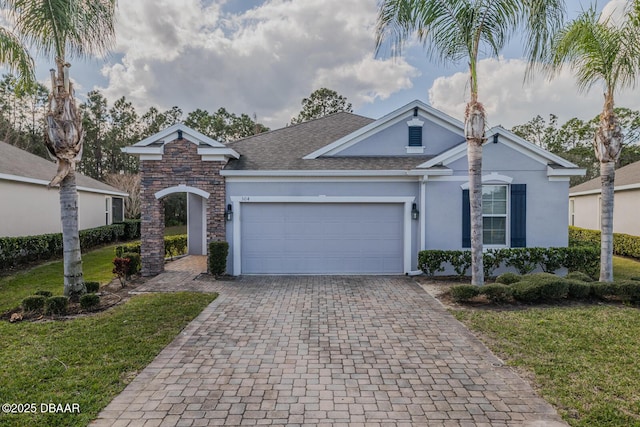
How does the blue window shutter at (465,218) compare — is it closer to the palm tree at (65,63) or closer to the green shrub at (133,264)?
the green shrub at (133,264)

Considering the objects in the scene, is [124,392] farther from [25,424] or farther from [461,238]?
[461,238]

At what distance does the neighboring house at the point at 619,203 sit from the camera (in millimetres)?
14562

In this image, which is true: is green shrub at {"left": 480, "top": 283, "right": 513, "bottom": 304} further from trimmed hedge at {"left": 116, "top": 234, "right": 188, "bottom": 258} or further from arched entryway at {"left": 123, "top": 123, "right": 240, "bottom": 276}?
trimmed hedge at {"left": 116, "top": 234, "right": 188, "bottom": 258}

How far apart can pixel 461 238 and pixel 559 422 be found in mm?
7145

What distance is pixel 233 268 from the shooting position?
406 inches

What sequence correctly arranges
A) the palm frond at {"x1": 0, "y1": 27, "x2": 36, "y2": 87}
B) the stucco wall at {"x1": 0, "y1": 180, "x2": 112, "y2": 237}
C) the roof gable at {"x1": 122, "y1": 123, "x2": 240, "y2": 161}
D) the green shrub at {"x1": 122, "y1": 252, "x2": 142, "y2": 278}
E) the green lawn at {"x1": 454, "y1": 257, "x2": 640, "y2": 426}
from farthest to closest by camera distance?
the stucco wall at {"x1": 0, "y1": 180, "x2": 112, "y2": 237}
the roof gable at {"x1": 122, "y1": 123, "x2": 240, "y2": 161}
the green shrub at {"x1": 122, "y1": 252, "x2": 142, "y2": 278}
the palm frond at {"x1": 0, "y1": 27, "x2": 36, "y2": 87}
the green lawn at {"x1": 454, "y1": 257, "x2": 640, "y2": 426}

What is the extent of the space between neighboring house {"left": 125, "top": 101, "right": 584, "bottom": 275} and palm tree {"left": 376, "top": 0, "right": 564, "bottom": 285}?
86.2 inches

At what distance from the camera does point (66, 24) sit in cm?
696

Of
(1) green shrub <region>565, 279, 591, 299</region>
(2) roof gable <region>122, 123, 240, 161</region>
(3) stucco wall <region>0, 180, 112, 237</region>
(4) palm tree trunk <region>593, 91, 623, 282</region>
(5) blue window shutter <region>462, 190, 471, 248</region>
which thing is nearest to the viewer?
(1) green shrub <region>565, 279, 591, 299</region>

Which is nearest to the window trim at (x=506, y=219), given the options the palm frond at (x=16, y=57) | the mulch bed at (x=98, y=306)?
the mulch bed at (x=98, y=306)

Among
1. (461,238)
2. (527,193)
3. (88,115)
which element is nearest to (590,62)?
(527,193)

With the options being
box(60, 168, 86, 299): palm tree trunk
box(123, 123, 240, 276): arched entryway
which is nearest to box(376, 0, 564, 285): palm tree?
box(123, 123, 240, 276): arched entryway

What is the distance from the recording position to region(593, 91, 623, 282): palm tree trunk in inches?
324

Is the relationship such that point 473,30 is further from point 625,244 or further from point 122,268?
point 625,244
